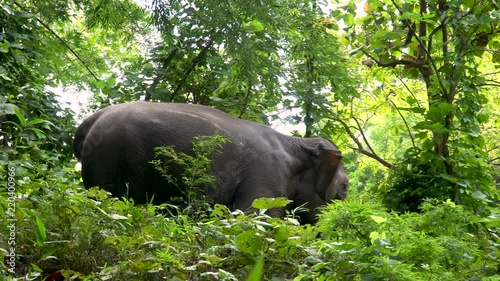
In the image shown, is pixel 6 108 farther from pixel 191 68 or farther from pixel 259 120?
pixel 191 68

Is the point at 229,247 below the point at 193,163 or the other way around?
below

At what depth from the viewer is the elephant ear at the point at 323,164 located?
23.0ft

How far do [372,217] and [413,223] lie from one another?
894 millimetres

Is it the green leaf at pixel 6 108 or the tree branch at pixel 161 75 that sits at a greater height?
the tree branch at pixel 161 75

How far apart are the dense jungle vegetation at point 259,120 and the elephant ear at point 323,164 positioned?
22.5 inches

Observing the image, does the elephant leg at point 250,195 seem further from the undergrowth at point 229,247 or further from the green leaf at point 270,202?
the green leaf at point 270,202

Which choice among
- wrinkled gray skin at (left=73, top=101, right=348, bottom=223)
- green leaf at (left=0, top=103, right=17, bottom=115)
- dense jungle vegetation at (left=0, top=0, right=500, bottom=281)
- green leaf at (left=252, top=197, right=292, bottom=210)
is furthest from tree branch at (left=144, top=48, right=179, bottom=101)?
green leaf at (left=252, top=197, right=292, bottom=210)

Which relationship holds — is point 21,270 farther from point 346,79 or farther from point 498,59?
point 498,59

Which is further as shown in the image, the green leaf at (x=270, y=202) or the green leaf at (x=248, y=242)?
the green leaf at (x=270, y=202)

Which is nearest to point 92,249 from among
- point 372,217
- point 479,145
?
point 372,217

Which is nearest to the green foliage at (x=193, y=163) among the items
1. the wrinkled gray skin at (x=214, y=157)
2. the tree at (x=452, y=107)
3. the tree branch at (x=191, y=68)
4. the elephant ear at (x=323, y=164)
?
the wrinkled gray skin at (x=214, y=157)

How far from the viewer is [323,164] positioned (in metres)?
7.07

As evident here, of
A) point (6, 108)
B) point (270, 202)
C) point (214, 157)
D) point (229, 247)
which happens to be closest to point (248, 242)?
point (229, 247)

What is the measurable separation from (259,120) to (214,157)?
2.19m
